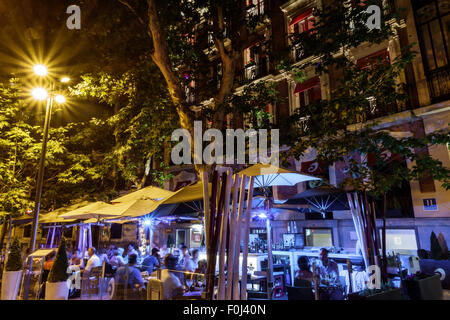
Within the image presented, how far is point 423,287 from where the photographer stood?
4.89 m

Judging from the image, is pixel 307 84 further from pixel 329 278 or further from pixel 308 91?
pixel 329 278

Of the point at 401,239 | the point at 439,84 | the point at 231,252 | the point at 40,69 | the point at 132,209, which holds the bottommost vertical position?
the point at 401,239

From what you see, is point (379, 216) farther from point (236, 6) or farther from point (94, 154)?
point (94, 154)

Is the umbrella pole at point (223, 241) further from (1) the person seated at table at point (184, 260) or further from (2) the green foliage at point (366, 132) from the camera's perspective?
(1) the person seated at table at point (184, 260)

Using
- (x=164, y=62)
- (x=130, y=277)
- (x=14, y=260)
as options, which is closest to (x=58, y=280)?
(x=130, y=277)

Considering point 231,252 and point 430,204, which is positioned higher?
point 430,204

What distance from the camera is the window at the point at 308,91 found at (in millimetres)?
15617

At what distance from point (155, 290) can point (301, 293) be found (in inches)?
107

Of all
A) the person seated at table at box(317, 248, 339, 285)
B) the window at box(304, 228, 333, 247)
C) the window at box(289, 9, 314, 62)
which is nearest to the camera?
the person seated at table at box(317, 248, 339, 285)

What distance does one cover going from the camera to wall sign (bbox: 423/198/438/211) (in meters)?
11.1

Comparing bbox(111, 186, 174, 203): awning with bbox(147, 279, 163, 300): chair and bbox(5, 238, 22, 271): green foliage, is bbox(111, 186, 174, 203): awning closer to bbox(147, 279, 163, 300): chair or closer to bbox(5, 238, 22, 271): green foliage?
bbox(5, 238, 22, 271): green foliage

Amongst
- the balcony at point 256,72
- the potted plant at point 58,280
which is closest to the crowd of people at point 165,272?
the potted plant at point 58,280

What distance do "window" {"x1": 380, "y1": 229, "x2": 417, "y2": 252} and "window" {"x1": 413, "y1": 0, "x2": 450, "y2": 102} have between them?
218 inches

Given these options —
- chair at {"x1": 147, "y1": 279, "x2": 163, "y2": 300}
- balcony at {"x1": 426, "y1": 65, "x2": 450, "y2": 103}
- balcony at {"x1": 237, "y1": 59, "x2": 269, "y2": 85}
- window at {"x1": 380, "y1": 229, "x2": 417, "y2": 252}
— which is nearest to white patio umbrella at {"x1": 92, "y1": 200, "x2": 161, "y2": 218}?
chair at {"x1": 147, "y1": 279, "x2": 163, "y2": 300}
